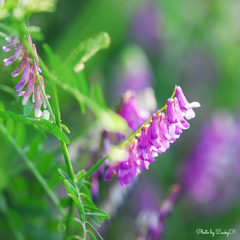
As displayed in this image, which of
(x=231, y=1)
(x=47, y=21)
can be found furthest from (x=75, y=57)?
(x=231, y=1)

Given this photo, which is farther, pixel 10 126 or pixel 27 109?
pixel 10 126

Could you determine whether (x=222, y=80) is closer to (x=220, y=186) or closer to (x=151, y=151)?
(x=220, y=186)

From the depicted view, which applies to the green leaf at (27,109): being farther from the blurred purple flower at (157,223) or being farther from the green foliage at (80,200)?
the blurred purple flower at (157,223)

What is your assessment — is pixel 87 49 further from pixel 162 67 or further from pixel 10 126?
pixel 162 67

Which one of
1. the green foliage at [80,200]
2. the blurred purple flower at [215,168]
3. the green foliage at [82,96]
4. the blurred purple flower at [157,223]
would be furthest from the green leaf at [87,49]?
the blurred purple flower at [215,168]

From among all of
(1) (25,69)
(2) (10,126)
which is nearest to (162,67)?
(2) (10,126)

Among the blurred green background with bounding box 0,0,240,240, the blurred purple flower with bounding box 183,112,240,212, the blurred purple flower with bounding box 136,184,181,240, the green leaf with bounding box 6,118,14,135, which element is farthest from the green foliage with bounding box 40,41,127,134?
the blurred purple flower with bounding box 183,112,240,212
